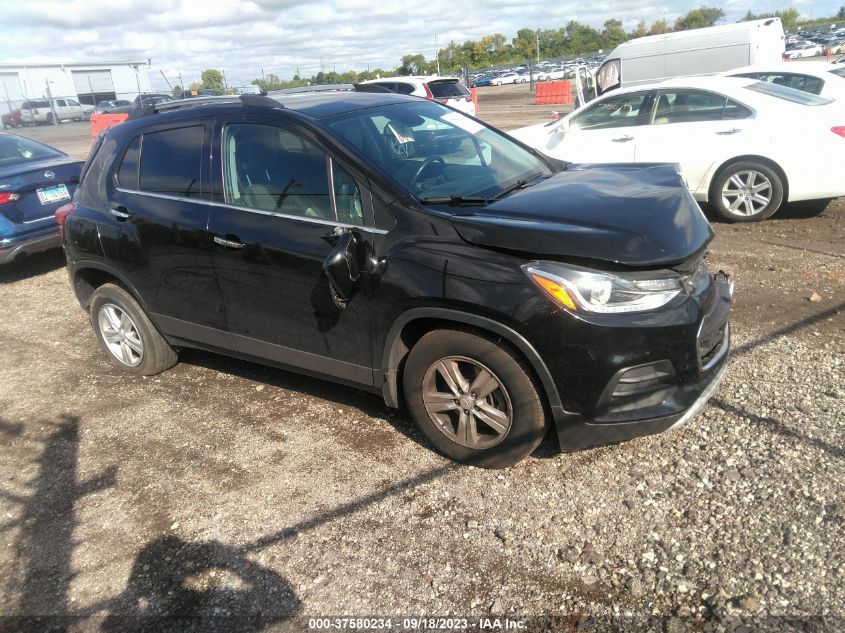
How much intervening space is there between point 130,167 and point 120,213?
1.08 feet

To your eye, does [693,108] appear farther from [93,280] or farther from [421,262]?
[93,280]

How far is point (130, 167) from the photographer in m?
4.46

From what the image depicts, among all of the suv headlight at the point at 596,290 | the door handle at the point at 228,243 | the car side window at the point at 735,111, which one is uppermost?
the car side window at the point at 735,111

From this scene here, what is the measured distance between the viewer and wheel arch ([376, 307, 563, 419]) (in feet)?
9.90

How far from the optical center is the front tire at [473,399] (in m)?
3.15

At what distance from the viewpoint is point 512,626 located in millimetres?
2537

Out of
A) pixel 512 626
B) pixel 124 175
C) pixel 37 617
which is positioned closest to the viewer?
pixel 512 626

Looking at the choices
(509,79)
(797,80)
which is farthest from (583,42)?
(797,80)

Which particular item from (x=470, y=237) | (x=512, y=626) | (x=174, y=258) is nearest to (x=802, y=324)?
(x=470, y=237)

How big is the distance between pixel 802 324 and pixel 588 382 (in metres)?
2.79

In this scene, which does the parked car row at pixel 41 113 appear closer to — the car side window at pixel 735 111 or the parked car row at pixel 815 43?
the car side window at pixel 735 111

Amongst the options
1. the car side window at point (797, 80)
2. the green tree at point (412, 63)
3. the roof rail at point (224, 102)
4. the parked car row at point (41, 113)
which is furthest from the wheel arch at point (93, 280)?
the green tree at point (412, 63)

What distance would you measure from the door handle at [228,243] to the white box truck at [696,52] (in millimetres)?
13271

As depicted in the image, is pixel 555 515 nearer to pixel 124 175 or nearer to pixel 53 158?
pixel 124 175
